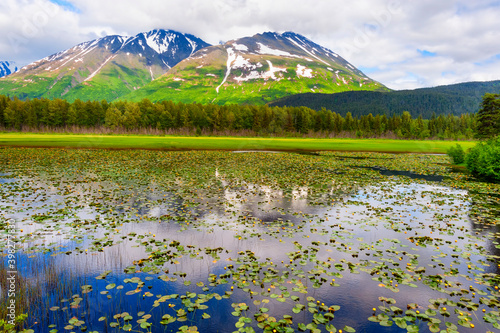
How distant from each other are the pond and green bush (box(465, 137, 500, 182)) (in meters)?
15.0

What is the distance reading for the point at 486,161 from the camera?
115 feet

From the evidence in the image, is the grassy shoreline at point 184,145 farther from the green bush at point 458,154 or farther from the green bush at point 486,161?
the green bush at point 486,161

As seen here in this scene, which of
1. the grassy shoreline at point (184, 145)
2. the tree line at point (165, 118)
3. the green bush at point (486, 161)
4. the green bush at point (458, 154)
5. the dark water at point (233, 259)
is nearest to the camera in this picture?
the dark water at point (233, 259)

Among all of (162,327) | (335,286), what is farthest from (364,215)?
(162,327)

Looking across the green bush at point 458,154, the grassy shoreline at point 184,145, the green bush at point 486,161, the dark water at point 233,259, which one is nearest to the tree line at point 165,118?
the grassy shoreline at point 184,145

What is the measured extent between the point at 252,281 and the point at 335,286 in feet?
9.66

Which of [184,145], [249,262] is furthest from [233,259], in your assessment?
[184,145]

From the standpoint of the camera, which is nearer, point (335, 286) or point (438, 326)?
point (438, 326)

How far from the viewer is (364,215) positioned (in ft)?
59.3

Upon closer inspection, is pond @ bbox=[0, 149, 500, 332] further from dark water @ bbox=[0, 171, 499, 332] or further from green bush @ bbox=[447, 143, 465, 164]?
Answer: green bush @ bbox=[447, 143, 465, 164]

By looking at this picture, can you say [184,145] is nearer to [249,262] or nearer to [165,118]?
[249,262]

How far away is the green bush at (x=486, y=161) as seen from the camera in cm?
3362

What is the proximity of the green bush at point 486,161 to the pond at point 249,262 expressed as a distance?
15.0 metres

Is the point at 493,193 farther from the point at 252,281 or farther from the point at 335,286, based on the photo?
the point at 252,281
